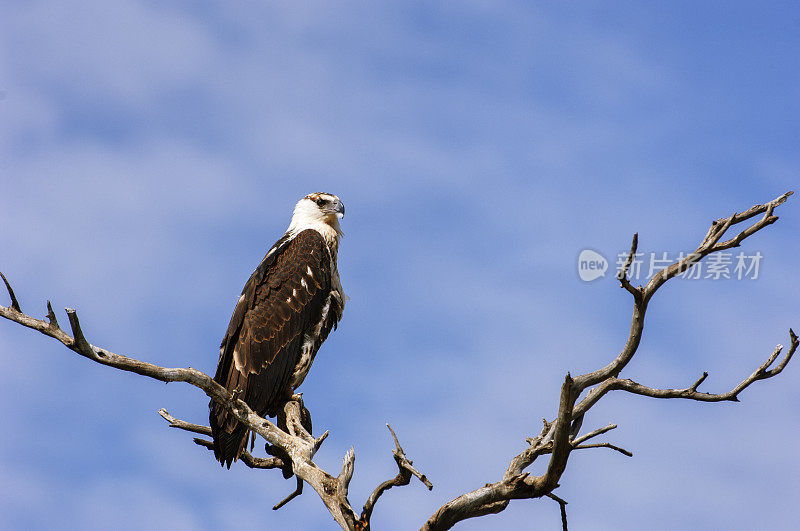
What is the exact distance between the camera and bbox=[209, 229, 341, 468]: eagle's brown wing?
656 cm

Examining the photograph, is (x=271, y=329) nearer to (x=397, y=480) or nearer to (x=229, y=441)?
(x=229, y=441)

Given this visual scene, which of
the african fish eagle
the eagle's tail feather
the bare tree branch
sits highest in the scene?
the african fish eagle

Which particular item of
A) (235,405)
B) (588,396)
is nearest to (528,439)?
(588,396)

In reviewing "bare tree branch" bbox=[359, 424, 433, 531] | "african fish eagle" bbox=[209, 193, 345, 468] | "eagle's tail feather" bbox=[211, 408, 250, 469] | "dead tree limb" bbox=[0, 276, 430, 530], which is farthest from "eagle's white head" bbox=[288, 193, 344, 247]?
"bare tree branch" bbox=[359, 424, 433, 531]

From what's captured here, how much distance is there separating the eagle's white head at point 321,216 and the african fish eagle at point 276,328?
0.97ft

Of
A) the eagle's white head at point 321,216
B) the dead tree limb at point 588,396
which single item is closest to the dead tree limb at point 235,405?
the dead tree limb at point 588,396

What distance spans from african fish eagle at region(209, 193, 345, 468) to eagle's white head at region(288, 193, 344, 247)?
30 cm

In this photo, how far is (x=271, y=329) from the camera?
22.3 ft

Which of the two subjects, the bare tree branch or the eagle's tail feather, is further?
the eagle's tail feather

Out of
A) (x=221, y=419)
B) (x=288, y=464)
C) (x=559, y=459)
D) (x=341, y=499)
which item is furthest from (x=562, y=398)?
(x=221, y=419)

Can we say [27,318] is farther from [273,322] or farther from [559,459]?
[559,459]

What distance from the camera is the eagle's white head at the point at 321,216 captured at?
26.1ft

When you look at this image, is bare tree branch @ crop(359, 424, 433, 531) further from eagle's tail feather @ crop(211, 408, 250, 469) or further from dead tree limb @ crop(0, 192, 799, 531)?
eagle's tail feather @ crop(211, 408, 250, 469)

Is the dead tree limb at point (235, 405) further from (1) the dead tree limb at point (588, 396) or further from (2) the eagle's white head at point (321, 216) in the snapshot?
(2) the eagle's white head at point (321, 216)
